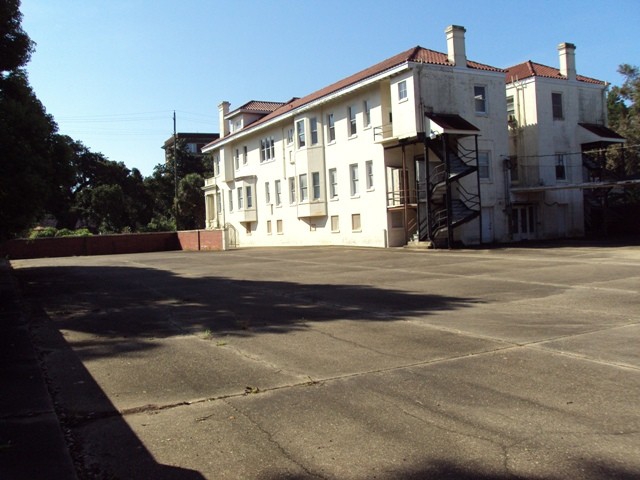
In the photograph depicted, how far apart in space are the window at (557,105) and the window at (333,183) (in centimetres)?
1415

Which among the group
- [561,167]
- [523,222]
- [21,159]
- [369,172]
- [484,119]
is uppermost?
[484,119]

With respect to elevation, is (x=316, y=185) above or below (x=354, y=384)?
above

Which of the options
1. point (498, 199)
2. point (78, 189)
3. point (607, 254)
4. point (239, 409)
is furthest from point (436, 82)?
point (78, 189)

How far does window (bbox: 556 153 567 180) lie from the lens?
3547 centimetres

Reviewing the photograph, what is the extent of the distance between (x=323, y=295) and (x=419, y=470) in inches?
375

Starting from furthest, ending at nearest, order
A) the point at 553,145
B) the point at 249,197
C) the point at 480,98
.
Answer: the point at 249,197, the point at 553,145, the point at 480,98

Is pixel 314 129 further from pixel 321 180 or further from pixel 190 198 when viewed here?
pixel 190 198

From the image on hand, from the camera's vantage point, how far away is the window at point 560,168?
3547cm

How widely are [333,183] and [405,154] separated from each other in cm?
663

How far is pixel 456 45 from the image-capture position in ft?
104

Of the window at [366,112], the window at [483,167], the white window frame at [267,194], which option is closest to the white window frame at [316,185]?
the window at [366,112]

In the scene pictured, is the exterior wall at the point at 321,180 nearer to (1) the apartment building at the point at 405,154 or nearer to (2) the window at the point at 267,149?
(1) the apartment building at the point at 405,154

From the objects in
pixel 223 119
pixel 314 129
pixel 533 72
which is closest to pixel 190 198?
pixel 223 119

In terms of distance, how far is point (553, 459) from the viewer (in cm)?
405
